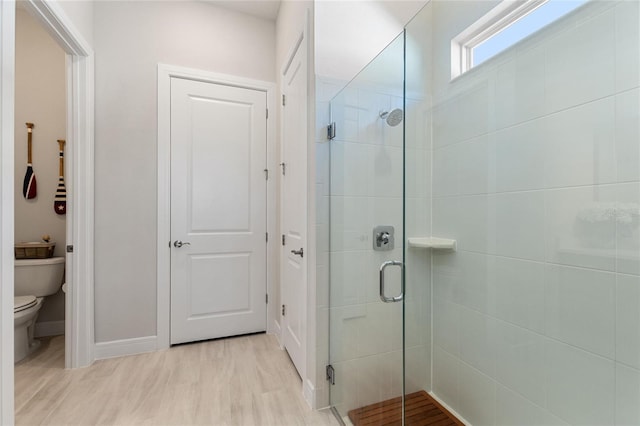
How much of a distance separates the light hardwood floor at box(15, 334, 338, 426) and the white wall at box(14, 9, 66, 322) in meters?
0.99

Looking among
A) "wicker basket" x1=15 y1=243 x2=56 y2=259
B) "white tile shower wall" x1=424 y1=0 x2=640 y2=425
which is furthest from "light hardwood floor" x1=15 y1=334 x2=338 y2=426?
"white tile shower wall" x1=424 y1=0 x2=640 y2=425

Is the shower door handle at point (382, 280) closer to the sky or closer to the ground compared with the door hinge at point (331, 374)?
closer to the sky

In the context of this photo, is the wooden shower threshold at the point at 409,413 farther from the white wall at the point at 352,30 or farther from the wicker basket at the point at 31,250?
the wicker basket at the point at 31,250

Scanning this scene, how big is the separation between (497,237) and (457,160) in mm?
488

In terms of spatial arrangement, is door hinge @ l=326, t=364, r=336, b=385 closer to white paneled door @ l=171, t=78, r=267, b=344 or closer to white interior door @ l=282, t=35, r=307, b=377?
white interior door @ l=282, t=35, r=307, b=377

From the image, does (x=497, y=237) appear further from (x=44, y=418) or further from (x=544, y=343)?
(x=44, y=418)

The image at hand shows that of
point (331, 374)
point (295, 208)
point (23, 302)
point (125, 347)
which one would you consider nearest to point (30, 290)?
point (23, 302)

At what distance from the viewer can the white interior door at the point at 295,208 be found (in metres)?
1.81

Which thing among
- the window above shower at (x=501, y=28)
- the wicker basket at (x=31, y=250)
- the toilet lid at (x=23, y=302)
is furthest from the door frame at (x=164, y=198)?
the window above shower at (x=501, y=28)

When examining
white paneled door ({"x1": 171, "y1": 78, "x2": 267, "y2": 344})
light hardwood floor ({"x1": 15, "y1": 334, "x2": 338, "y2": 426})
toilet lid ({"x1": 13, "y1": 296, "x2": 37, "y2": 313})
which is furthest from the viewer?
white paneled door ({"x1": 171, "y1": 78, "x2": 267, "y2": 344})

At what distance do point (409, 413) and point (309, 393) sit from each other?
1.81 ft

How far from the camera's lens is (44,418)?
4.96 feet

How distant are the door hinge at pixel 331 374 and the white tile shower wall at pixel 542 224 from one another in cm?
66

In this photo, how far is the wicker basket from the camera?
236cm
